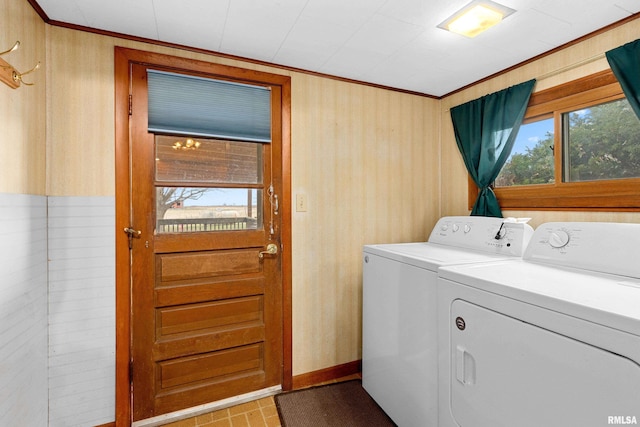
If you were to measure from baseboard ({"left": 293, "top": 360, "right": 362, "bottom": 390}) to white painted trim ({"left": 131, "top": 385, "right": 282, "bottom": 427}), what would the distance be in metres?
0.15

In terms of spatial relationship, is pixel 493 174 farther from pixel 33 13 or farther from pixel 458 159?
pixel 33 13

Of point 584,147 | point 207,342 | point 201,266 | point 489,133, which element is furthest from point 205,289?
point 584,147

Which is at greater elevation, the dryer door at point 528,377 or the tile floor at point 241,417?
the dryer door at point 528,377

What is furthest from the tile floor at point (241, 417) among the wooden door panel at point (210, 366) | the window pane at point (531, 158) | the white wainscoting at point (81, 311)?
the window pane at point (531, 158)

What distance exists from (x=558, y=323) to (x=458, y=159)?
72.0 inches

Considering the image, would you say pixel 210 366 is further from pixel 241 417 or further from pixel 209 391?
pixel 241 417

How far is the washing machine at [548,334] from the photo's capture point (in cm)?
85

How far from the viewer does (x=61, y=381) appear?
5.39 feet

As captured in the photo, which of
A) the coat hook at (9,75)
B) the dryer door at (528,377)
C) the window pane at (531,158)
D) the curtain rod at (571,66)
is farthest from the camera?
the window pane at (531,158)

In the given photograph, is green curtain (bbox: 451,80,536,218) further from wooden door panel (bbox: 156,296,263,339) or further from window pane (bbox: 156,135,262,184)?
wooden door panel (bbox: 156,296,263,339)

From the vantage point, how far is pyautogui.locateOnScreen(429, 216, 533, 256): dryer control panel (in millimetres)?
1741

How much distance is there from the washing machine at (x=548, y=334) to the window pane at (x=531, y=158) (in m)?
0.64

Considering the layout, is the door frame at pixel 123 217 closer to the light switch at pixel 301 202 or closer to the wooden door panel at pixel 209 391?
the wooden door panel at pixel 209 391

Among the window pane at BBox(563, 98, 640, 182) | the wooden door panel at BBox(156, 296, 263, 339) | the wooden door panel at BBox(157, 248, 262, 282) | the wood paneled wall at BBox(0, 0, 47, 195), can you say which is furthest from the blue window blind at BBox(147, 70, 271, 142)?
the window pane at BBox(563, 98, 640, 182)
